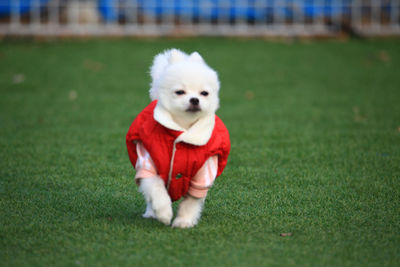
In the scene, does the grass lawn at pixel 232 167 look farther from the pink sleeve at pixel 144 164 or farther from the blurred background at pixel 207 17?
the blurred background at pixel 207 17

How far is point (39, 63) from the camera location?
10414 millimetres

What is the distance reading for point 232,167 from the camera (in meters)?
5.17

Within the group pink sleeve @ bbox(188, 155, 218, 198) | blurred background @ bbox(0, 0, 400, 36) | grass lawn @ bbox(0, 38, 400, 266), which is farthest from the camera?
blurred background @ bbox(0, 0, 400, 36)

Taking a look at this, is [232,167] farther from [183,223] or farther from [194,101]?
[194,101]

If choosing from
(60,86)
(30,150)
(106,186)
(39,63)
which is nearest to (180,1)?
(39,63)

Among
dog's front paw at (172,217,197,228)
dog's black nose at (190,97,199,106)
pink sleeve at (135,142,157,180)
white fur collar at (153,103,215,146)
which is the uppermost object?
dog's black nose at (190,97,199,106)

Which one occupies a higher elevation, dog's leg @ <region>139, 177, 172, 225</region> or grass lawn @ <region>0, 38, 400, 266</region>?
dog's leg @ <region>139, 177, 172, 225</region>

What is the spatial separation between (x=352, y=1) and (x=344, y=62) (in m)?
3.20

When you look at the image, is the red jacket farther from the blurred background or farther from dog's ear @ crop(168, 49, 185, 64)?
the blurred background

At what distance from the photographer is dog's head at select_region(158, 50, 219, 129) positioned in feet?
10.9

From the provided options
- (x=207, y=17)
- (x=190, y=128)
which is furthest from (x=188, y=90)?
(x=207, y=17)

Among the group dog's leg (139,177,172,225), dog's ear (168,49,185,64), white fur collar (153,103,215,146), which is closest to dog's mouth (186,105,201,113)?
white fur collar (153,103,215,146)

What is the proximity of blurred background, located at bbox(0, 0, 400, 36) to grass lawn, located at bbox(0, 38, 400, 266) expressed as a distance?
2.18 metres

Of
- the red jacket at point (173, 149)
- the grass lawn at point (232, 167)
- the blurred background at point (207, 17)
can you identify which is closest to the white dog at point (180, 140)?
the red jacket at point (173, 149)
